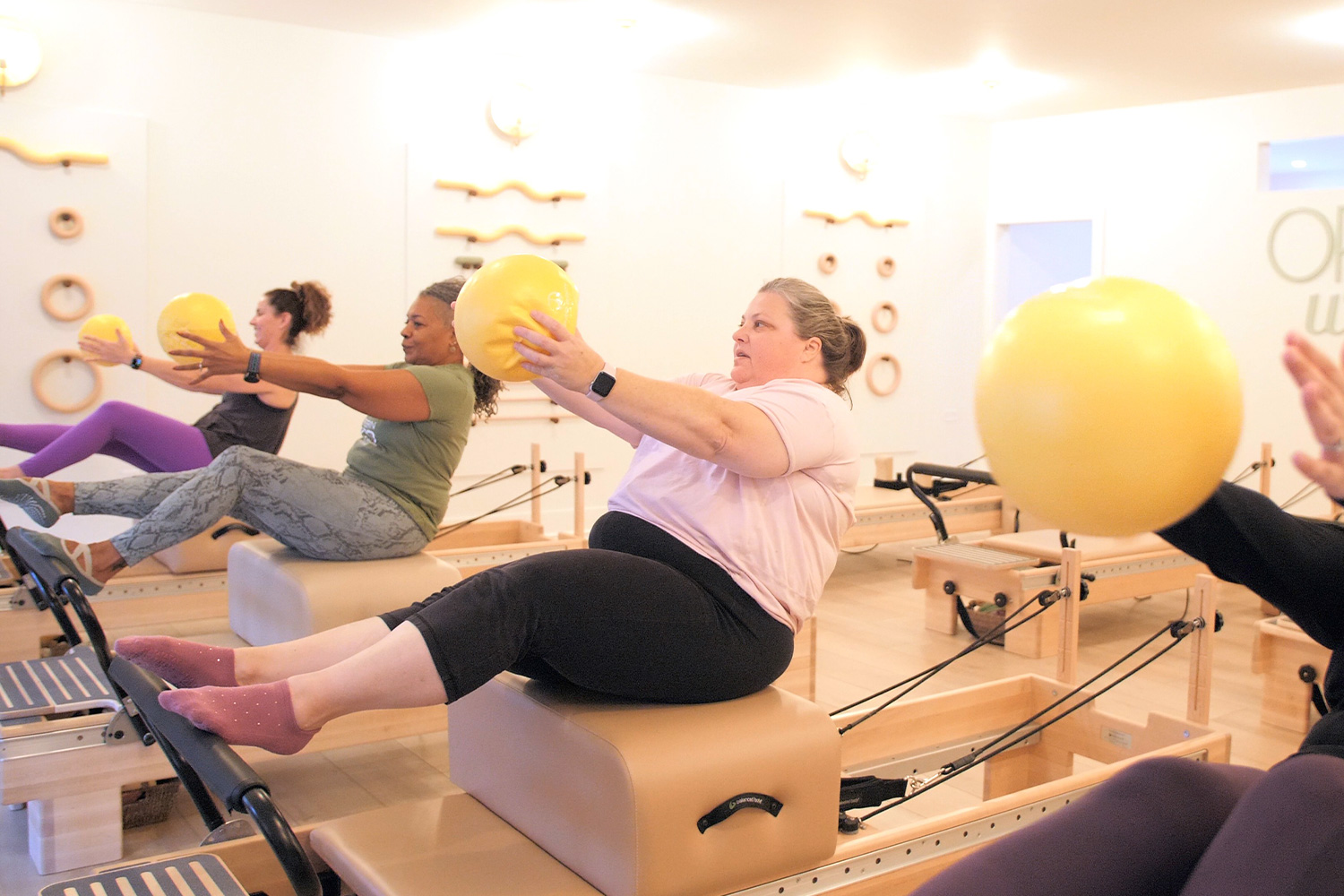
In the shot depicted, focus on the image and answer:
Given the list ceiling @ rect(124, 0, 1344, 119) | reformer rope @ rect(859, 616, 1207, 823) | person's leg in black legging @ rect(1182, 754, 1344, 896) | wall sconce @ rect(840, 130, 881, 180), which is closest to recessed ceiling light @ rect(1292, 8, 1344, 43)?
ceiling @ rect(124, 0, 1344, 119)

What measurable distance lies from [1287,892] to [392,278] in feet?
19.2

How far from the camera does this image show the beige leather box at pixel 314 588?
2932 mm

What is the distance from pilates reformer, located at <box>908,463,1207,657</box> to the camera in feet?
14.1

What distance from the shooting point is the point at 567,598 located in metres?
1.75

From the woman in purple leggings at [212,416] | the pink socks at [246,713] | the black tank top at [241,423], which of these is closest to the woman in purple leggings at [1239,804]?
the pink socks at [246,713]

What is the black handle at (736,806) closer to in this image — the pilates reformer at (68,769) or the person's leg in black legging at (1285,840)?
the person's leg in black legging at (1285,840)

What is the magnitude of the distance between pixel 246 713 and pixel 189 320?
2115 mm

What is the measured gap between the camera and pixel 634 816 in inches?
67.2

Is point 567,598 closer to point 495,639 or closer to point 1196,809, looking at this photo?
point 495,639

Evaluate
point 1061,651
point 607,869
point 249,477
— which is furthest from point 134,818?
point 1061,651

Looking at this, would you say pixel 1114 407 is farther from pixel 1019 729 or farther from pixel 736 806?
pixel 1019 729

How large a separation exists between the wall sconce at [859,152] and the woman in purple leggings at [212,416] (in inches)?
197

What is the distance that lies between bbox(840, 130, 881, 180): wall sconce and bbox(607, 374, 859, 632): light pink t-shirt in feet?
20.9

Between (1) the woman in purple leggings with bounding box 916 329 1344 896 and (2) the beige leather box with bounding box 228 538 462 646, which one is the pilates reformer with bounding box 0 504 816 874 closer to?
(2) the beige leather box with bounding box 228 538 462 646
